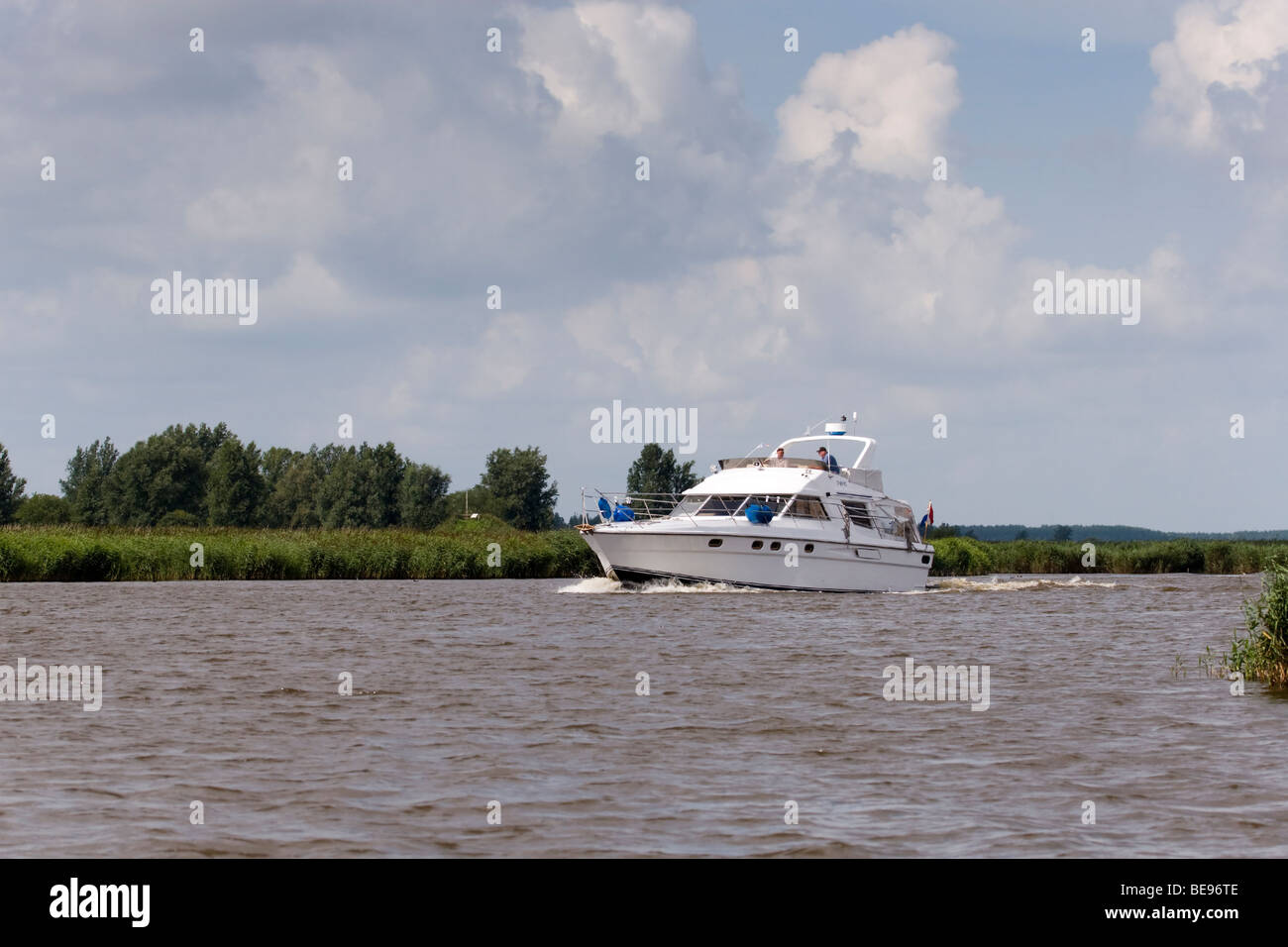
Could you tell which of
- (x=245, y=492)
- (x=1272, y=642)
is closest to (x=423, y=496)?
(x=245, y=492)

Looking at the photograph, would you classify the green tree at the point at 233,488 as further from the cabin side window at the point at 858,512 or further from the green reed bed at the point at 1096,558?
the cabin side window at the point at 858,512

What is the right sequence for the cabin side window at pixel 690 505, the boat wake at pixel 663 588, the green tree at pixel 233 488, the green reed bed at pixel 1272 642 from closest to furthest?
the green reed bed at pixel 1272 642 → the boat wake at pixel 663 588 → the cabin side window at pixel 690 505 → the green tree at pixel 233 488

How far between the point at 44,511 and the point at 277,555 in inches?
2334

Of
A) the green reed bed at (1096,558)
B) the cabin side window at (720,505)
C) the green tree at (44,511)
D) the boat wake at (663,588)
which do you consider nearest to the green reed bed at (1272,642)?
the boat wake at (663,588)

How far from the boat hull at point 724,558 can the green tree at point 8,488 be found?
81859 millimetres

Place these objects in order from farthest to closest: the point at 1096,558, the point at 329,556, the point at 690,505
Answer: the point at 1096,558, the point at 329,556, the point at 690,505

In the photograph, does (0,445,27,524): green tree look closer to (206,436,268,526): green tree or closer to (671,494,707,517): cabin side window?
(206,436,268,526): green tree

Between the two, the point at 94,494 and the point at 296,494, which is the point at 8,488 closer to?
the point at 94,494

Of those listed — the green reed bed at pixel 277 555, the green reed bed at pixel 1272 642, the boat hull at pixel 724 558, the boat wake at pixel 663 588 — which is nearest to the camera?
the green reed bed at pixel 1272 642

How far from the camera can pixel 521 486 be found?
4289 inches

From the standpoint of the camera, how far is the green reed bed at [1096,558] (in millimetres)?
59594
